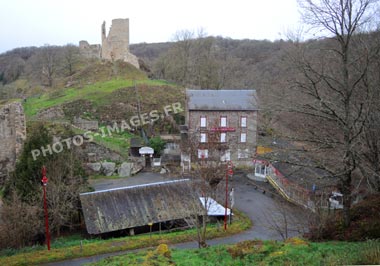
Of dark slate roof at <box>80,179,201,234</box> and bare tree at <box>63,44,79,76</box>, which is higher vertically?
bare tree at <box>63,44,79,76</box>

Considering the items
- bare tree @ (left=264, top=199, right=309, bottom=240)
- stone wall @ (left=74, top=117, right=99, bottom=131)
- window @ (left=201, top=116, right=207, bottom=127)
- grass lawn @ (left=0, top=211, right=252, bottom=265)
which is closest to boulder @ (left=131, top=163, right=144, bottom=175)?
window @ (left=201, top=116, right=207, bottom=127)

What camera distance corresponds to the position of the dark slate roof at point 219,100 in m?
30.8

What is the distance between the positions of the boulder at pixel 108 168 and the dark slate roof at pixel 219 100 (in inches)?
315

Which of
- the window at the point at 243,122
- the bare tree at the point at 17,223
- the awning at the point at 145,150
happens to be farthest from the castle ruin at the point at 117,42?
the bare tree at the point at 17,223

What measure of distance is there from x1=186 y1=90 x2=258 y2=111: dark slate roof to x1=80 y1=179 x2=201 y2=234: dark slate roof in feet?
40.0

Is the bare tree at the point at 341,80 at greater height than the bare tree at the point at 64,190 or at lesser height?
greater

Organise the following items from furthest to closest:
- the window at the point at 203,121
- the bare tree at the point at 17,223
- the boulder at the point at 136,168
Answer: the window at the point at 203,121 < the boulder at the point at 136,168 < the bare tree at the point at 17,223

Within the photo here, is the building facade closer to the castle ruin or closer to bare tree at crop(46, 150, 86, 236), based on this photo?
bare tree at crop(46, 150, 86, 236)

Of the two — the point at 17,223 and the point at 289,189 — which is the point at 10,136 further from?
the point at 289,189

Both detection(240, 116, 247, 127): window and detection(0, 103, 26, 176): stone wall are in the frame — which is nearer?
detection(0, 103, 26, 176): stone wall

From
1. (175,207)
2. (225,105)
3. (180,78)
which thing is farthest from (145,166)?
(180,78)

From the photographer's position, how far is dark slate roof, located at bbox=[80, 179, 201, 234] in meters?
17.3

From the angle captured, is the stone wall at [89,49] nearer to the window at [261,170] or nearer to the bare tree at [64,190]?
the window at [261,170]

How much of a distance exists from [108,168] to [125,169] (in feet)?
4.61
